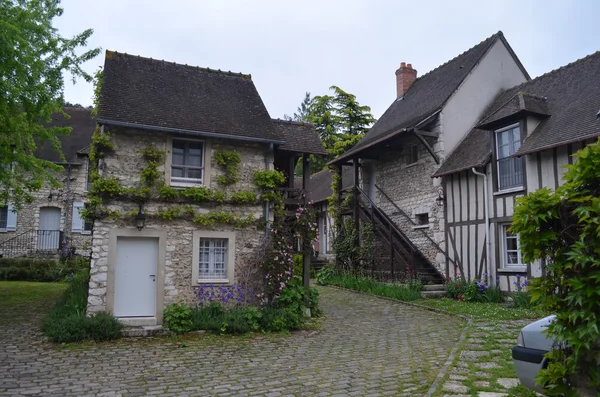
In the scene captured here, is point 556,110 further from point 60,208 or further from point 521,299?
point 60,208

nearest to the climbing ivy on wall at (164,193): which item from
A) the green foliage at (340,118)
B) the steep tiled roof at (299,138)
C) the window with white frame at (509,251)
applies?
the steep tiled roof at (299,138)

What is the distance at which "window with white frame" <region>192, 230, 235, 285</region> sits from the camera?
964 cm

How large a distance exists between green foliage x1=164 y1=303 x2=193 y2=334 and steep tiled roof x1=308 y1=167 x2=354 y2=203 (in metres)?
12.0

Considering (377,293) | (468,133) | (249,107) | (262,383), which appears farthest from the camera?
(468,133)

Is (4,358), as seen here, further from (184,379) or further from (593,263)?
(593,263)

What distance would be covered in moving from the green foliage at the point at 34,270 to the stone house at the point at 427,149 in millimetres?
10781

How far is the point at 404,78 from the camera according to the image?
65.1 ft

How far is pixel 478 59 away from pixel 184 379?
522 inches

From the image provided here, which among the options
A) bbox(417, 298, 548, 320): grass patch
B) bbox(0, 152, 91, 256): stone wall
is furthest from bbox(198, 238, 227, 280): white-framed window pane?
bbox(0, 152, 91, 256): stone wall

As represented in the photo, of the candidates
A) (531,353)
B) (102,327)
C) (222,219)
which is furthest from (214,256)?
(531,353)

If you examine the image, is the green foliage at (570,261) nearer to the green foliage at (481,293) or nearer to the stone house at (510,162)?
the stone house at (510,162)

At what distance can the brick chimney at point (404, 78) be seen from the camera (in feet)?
64.7

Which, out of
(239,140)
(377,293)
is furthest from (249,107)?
(377,293)

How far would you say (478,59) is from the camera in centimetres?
1512
